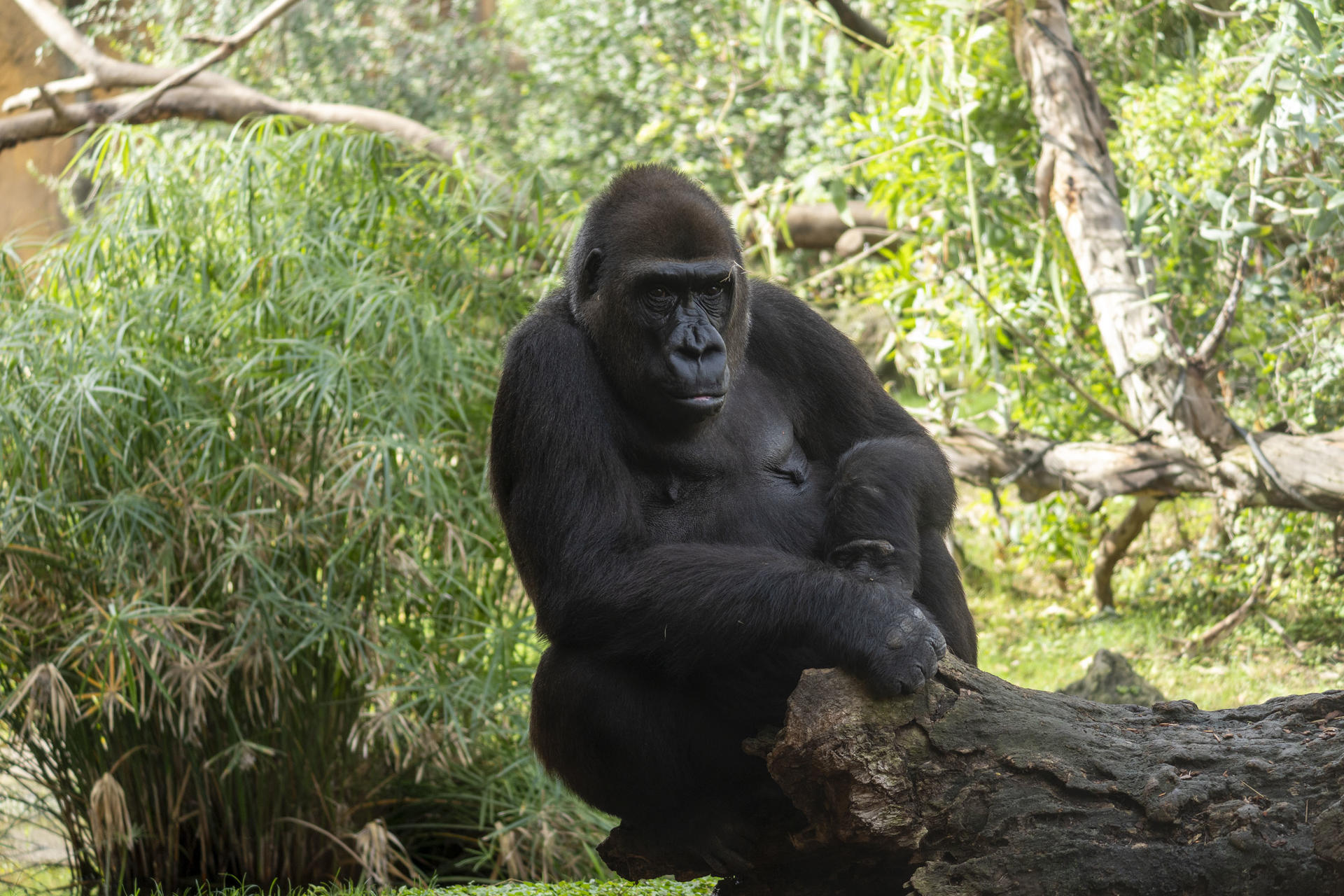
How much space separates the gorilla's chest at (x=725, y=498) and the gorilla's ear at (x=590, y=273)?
0.42 m

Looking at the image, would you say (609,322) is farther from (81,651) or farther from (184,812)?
(184,812)

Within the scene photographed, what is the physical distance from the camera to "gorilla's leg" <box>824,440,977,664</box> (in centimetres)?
253

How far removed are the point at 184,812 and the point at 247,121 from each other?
5.21 meters

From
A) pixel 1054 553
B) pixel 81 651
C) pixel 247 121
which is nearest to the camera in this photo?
pixel 81 651

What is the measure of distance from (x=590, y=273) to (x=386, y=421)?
1876 millimetres

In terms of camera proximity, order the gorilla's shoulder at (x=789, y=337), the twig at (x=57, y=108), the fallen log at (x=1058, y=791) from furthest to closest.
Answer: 1. the twig at (x=57, y=108)
2. the gorilla's shoulder at (x=789, y=337)
3. the fallen log at (x=1058, y=791)

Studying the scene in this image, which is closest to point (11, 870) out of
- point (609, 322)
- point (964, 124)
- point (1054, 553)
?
point (609, 322)

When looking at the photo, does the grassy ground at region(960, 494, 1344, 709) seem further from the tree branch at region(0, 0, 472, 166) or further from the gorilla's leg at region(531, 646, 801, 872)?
the tree branch at region(0, 0, 472, 166)

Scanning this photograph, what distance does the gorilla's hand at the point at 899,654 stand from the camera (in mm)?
2201

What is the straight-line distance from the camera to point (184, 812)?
4.43 metres

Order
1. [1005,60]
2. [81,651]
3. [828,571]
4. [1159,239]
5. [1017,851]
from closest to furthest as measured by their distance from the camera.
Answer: [1017,851]
[828,571]
[81,651]
[1159,239]
[1005,60]

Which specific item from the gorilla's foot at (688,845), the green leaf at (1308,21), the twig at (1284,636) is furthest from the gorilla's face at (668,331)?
the twig at (1284,636)

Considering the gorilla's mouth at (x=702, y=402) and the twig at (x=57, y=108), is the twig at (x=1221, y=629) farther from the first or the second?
the twig at (x=57, y=108)

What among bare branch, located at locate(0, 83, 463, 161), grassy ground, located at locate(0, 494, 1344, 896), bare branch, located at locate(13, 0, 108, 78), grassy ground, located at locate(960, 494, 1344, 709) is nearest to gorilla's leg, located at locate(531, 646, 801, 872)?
grassy ground, located at locate(0, 494, 1344, 896)
